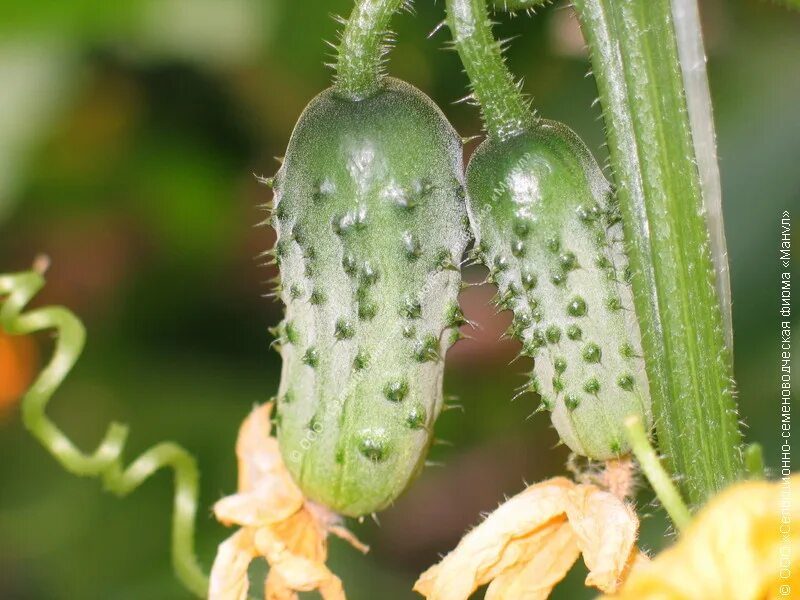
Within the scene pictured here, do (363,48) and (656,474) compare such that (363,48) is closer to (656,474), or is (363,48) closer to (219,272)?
(656,474)

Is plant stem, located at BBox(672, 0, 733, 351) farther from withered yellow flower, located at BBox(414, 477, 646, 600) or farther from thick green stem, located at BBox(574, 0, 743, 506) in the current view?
withered yellow flower, located at BBox(414, 477, 646, 600)

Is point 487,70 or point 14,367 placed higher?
point 487,70

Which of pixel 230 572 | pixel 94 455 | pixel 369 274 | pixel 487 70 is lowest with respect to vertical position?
pixel 230 572

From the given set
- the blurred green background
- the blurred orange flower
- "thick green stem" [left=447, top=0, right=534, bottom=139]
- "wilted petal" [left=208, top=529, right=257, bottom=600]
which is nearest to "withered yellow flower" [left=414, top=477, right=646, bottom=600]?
"wilted petal" [left=208, top=529, right=257, bottom=600]

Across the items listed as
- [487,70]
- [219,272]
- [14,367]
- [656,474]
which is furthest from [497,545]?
[219,272]

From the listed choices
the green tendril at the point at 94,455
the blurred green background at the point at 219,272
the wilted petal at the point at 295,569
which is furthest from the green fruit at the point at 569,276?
the blurred green background at the point at 219,272

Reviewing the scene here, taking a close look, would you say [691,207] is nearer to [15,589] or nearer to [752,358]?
[752,358]
